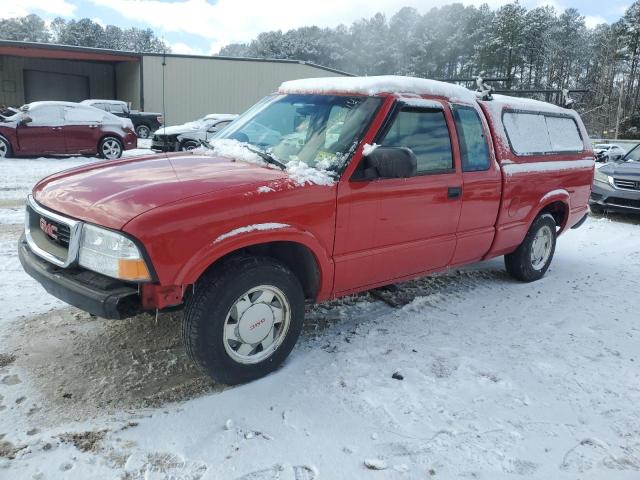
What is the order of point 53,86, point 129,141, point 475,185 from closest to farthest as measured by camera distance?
point 475,185 → point 129,141 → point 53,86

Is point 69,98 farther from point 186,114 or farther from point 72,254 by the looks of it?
point 72,254

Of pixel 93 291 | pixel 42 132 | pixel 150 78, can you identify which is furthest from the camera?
pixel 150 78

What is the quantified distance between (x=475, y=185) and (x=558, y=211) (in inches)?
78.4

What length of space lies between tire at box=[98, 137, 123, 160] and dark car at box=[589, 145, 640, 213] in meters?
11.7

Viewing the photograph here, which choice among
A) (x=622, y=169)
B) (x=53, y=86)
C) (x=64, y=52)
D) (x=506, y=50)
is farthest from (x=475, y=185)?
(x=506, y=50)

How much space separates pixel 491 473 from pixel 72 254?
243cm

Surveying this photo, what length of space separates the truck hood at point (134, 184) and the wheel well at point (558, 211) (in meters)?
3.53

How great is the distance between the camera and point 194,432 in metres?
2.70

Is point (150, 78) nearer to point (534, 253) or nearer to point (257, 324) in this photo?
point (534, 253)

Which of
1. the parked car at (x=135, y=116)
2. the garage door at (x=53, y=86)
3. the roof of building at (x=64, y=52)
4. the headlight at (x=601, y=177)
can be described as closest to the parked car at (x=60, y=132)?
the parked car at (x=135, y=116)

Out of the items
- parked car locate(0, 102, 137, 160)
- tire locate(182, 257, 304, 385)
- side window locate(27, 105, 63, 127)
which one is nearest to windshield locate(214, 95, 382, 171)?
tire locate(182, 257, 304, 385)

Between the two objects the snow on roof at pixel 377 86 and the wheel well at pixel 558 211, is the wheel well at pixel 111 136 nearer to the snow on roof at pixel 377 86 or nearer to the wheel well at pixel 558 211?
the snow on roof at pixel 377 86

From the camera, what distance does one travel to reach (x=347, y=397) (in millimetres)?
3070

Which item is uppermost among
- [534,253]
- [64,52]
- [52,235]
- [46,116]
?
[64,52]
